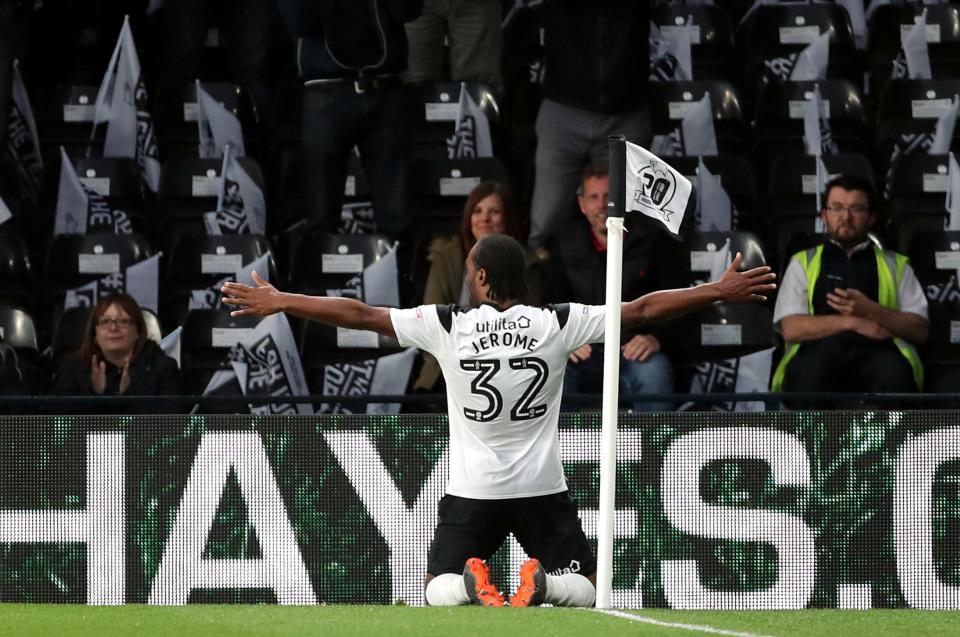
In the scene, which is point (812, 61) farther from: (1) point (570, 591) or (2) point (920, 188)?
(1) point (570, 591)

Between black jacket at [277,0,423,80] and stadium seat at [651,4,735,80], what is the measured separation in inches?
122

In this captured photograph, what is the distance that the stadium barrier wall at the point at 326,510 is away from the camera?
340 inches

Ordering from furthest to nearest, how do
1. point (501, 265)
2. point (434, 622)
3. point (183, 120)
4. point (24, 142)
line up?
point (183, 120)
point (24, 142)
point (501, 265)
point (434, 622)

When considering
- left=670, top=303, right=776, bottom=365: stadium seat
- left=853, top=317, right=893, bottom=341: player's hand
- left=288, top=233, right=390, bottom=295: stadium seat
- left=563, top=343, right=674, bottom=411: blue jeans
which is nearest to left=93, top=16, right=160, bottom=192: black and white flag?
left=288, top=233, right=390, bottom=295: stadium seat

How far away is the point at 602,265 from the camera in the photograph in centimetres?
981

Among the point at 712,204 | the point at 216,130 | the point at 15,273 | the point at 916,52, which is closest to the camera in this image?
the point at 15,273

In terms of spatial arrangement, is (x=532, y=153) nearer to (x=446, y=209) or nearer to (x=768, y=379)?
(x=446, y=209)

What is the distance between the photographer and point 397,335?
22.9 ft

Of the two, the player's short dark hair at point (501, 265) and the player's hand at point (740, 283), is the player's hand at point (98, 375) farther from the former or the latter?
the player's hand at point (740, 283)

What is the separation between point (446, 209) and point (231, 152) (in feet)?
4.89

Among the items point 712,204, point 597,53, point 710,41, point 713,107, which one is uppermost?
point 710,41

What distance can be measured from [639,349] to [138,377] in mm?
2758

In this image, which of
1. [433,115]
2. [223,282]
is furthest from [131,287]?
[433,115]

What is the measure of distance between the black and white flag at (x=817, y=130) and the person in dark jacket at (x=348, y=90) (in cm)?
282
